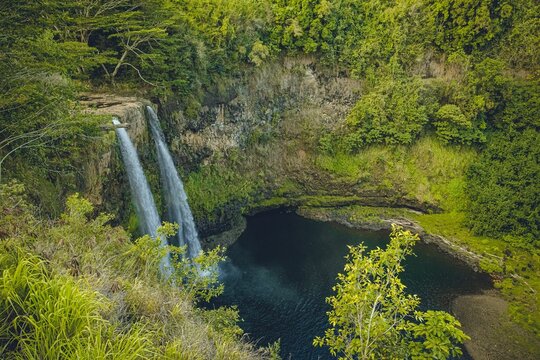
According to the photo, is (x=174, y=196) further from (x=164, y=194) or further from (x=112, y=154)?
(x=112, y=154)

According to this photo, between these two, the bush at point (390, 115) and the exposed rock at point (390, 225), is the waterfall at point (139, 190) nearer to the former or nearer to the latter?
the exposed rock at point (390, 225)

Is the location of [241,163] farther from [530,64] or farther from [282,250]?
[530,64]

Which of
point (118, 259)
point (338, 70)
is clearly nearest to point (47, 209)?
point (118, 259)

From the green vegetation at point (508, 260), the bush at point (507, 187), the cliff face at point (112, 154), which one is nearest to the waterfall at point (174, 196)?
the cliff face at point (112, 154)

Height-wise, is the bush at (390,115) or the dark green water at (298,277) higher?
the bush at (390,115)

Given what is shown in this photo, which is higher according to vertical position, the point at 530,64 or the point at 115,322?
the point at 530,64

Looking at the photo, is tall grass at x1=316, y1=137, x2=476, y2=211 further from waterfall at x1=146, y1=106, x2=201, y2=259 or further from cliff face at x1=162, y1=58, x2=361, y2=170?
waterfall at x1=146, y1=106, x2=201, y2=259

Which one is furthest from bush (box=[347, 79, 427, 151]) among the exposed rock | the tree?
the tree

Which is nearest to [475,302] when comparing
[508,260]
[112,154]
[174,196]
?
[508,260]
